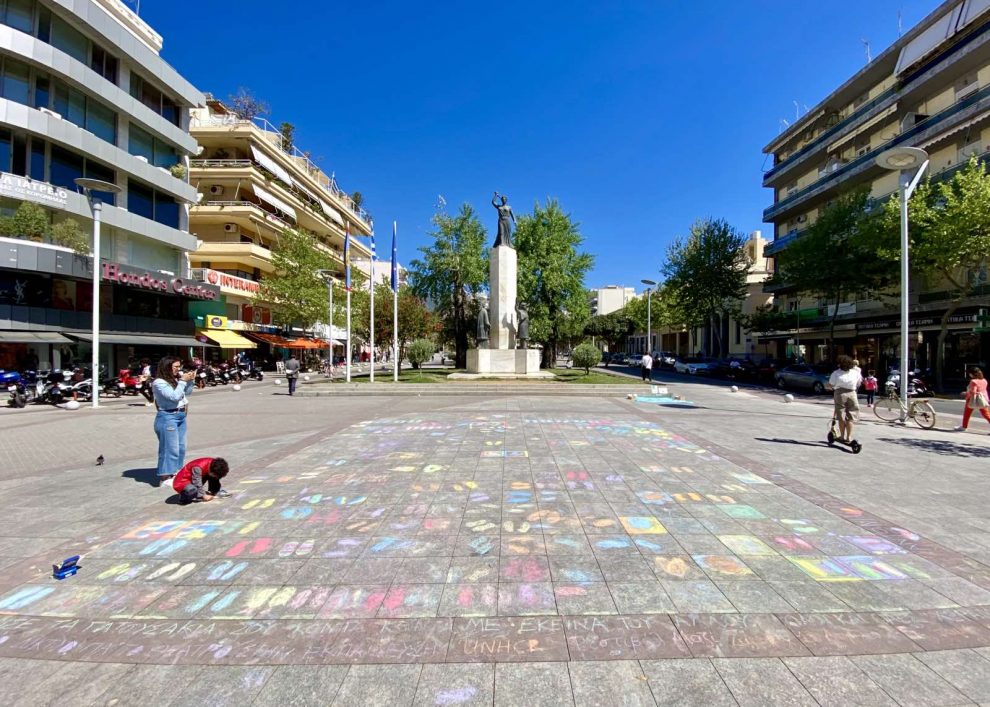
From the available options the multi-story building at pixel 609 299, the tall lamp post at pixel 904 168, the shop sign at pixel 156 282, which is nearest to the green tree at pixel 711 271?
the tall lamp post at pixel 904 168

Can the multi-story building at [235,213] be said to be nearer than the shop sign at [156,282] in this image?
No

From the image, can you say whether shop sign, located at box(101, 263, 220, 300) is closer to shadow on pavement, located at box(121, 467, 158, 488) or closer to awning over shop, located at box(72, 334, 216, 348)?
awning over shop, located at box(72, 334, 216, 348)

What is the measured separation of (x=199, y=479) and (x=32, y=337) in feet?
68.8

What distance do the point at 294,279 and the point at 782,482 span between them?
114 feet

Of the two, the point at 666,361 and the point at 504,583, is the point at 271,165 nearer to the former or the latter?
the point at 666,361

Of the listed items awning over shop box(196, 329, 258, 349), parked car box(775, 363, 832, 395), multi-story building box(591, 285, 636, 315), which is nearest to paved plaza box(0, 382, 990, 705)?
parked car box(775, 363, 832, 395)

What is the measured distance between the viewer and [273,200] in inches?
1484

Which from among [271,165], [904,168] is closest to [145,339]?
[271,165]

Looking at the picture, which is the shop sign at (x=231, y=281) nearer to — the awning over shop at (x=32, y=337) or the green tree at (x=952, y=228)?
the awning over shop at (x=32, y=337)

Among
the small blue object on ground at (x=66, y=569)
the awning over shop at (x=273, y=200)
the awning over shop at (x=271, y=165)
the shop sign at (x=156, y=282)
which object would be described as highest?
the awning over shop at (x=271, y=165)

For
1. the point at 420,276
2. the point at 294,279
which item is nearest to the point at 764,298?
the point at 420,276

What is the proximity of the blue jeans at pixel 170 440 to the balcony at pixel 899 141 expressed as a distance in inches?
1451

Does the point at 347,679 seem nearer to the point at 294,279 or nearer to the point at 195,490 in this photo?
the point at 195,490

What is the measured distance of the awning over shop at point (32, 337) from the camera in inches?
747
